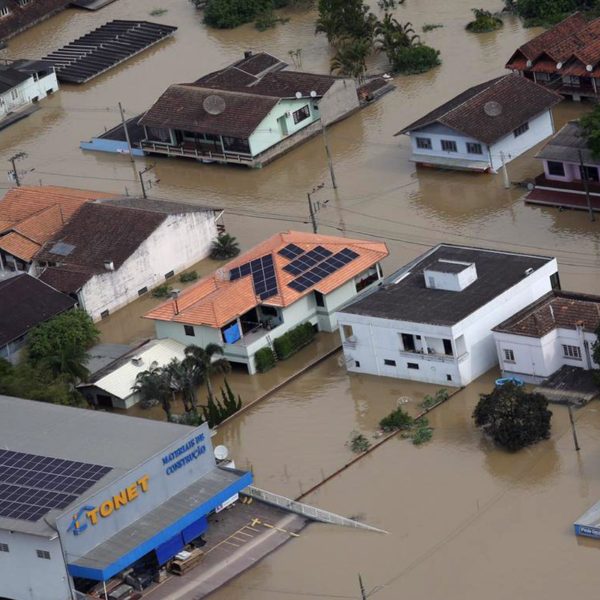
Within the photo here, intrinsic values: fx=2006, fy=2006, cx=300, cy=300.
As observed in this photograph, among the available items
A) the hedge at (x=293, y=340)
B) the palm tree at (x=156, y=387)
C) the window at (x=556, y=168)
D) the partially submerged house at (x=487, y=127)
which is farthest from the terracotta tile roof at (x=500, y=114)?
the palm tree at (x=156, y=387)

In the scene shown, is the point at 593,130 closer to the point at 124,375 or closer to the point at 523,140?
→ the point at 523,140

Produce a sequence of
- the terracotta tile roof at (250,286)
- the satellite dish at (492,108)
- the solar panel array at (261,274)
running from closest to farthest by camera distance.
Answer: the terracotta tile roof at (250,286) < the solar panel array at (261,274) < the satellite dish at (492,108)

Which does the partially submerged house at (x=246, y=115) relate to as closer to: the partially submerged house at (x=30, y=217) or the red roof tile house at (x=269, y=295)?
the partially submerged house at (x=30, y=217)

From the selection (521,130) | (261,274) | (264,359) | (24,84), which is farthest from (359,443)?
(24,84)

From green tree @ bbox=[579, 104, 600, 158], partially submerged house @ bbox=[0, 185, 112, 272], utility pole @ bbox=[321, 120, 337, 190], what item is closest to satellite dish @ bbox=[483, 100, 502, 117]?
green tree @ bbox=[579, 104, 600, 158]

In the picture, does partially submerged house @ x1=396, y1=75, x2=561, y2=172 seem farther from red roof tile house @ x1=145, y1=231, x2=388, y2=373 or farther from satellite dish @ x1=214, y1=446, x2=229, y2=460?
satellite dish @ x1=214, y1=446, x2=229, y2=460

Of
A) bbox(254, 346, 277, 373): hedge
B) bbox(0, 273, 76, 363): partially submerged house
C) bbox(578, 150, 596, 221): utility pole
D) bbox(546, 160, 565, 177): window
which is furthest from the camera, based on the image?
bbox(546, 160, 565, 177): window
